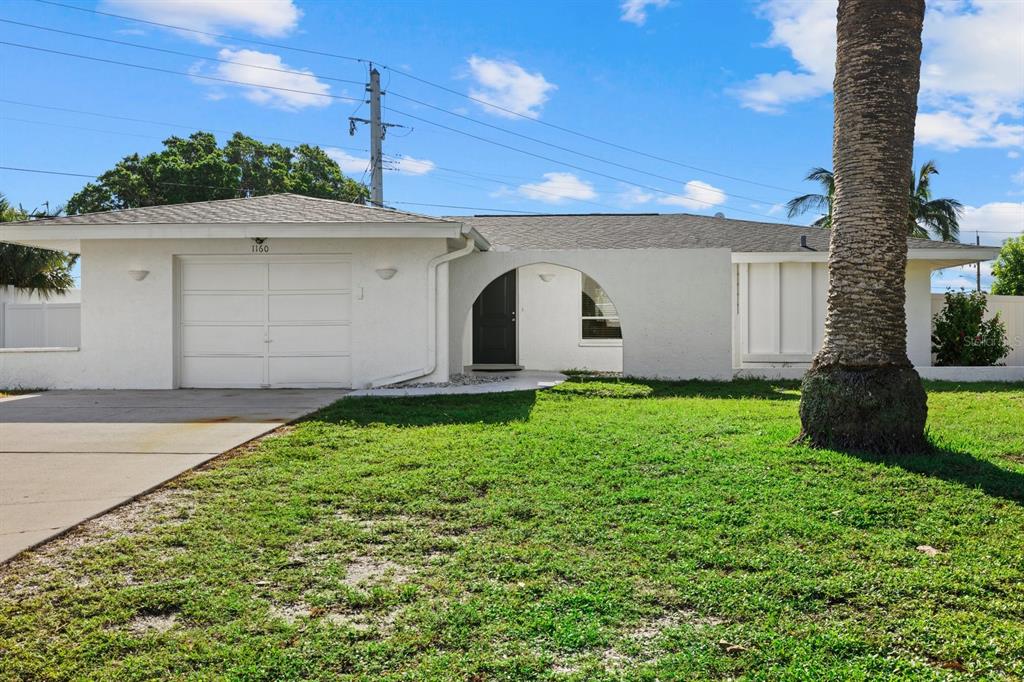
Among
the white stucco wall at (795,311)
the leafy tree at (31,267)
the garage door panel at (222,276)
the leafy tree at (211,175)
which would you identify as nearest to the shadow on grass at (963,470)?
the white stucco wall at (795,311)

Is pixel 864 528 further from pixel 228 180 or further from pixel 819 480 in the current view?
pixel 228 180

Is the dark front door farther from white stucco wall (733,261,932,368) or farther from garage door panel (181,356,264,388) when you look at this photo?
garage door panel (181,356,264,388)

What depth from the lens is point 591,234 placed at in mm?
16641

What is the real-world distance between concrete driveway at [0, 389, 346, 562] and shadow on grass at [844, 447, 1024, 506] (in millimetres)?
5905

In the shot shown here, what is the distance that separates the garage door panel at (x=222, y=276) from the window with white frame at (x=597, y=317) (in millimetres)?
7038

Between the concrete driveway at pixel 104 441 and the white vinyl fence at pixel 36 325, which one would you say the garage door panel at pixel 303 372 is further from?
the white vinyl fence at pixel 36 325

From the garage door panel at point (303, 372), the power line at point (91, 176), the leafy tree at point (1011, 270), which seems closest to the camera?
the garage door panel at point (303, 372)

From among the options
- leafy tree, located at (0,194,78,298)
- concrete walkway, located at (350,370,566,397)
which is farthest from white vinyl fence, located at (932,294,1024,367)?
leafy tree, located at (0,194,78,298)

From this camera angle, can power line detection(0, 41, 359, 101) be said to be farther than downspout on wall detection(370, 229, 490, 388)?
Yes

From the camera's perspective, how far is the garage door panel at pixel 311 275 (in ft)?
40.9

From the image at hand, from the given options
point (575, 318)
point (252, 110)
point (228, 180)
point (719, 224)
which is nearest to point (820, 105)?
point (719, 224)

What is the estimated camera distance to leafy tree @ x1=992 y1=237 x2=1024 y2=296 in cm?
2980

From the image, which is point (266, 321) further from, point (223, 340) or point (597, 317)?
point (597, 317)

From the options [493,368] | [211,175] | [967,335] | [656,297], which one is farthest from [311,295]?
[211,175]
